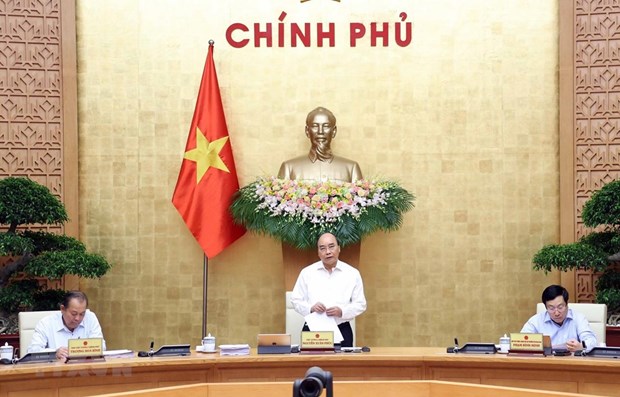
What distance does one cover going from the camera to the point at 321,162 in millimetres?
7562

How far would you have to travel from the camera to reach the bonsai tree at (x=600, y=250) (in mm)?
6762

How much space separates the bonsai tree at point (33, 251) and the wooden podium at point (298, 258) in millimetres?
1352

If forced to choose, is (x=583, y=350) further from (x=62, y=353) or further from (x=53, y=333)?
(x=53, y=333)

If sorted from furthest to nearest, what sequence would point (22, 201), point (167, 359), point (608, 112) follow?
point (608, 112) → point (22, 201) → point (167, 359)

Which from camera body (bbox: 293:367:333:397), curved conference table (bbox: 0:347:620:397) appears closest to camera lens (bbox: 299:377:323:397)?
camera body (bbox: 293:367:333:397)

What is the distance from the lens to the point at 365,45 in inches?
316

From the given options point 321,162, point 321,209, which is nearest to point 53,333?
point 321,209

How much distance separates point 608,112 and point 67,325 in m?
4.50

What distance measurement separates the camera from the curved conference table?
480 cm

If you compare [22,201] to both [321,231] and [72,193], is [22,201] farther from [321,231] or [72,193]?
[321,231]

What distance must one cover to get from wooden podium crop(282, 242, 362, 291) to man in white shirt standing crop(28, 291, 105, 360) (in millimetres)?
1986

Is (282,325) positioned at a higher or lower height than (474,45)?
lower

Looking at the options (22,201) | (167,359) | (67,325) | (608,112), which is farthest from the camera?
(608,112)

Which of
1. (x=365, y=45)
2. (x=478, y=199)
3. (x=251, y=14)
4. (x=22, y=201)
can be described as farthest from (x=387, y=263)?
(x=22, y=201)
